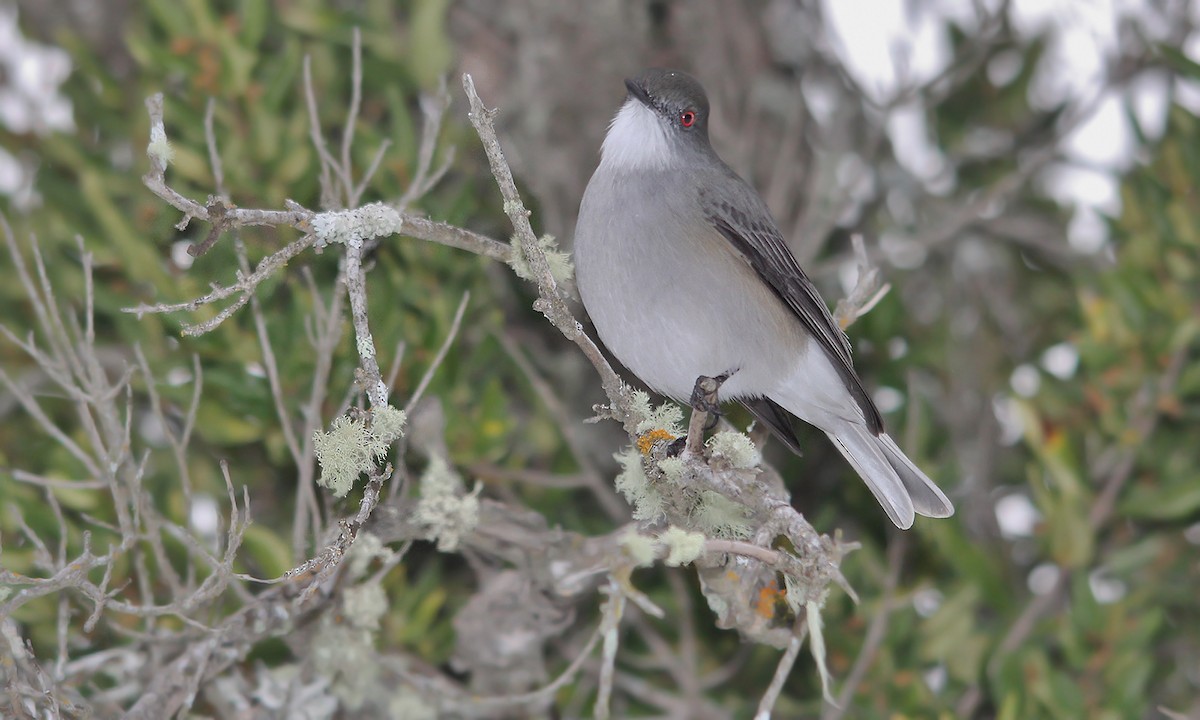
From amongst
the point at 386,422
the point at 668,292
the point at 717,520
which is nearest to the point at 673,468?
the point at 717,520

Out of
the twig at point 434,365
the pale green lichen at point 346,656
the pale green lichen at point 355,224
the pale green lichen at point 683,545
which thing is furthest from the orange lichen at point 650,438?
the pale green lichen at point 346,656

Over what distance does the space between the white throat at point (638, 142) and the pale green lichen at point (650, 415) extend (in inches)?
33.8

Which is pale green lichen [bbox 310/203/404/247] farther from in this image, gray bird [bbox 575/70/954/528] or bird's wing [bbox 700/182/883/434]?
bird's wing [bbox 700/182/883/434]

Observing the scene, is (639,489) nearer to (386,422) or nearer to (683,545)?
(683,545)

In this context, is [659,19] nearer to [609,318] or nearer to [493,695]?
[609,318]

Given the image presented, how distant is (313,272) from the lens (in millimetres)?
3932

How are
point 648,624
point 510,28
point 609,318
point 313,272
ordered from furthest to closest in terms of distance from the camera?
point 510,28
point 648,624
point 313,272
point 609,318

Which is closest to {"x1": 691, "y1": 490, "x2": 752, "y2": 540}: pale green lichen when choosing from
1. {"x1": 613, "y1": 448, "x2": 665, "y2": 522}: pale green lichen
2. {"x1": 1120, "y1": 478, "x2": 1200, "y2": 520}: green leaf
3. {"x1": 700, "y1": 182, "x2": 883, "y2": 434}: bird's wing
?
{"x1": 613, "y1": 448, "x2": 665, "y2": 522}: pale green lichen

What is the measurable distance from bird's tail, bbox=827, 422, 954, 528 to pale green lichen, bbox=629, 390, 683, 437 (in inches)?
33.4

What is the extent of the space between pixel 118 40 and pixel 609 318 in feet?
9.97

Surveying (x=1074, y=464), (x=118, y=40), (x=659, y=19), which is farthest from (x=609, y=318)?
(x=118, y=40)

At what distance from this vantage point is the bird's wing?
12.1 feet

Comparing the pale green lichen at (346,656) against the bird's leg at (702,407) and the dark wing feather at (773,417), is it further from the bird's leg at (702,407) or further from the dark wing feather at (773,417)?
the dark wing feather at (773,417)

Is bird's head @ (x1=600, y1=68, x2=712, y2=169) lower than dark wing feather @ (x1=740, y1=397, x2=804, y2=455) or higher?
higher
